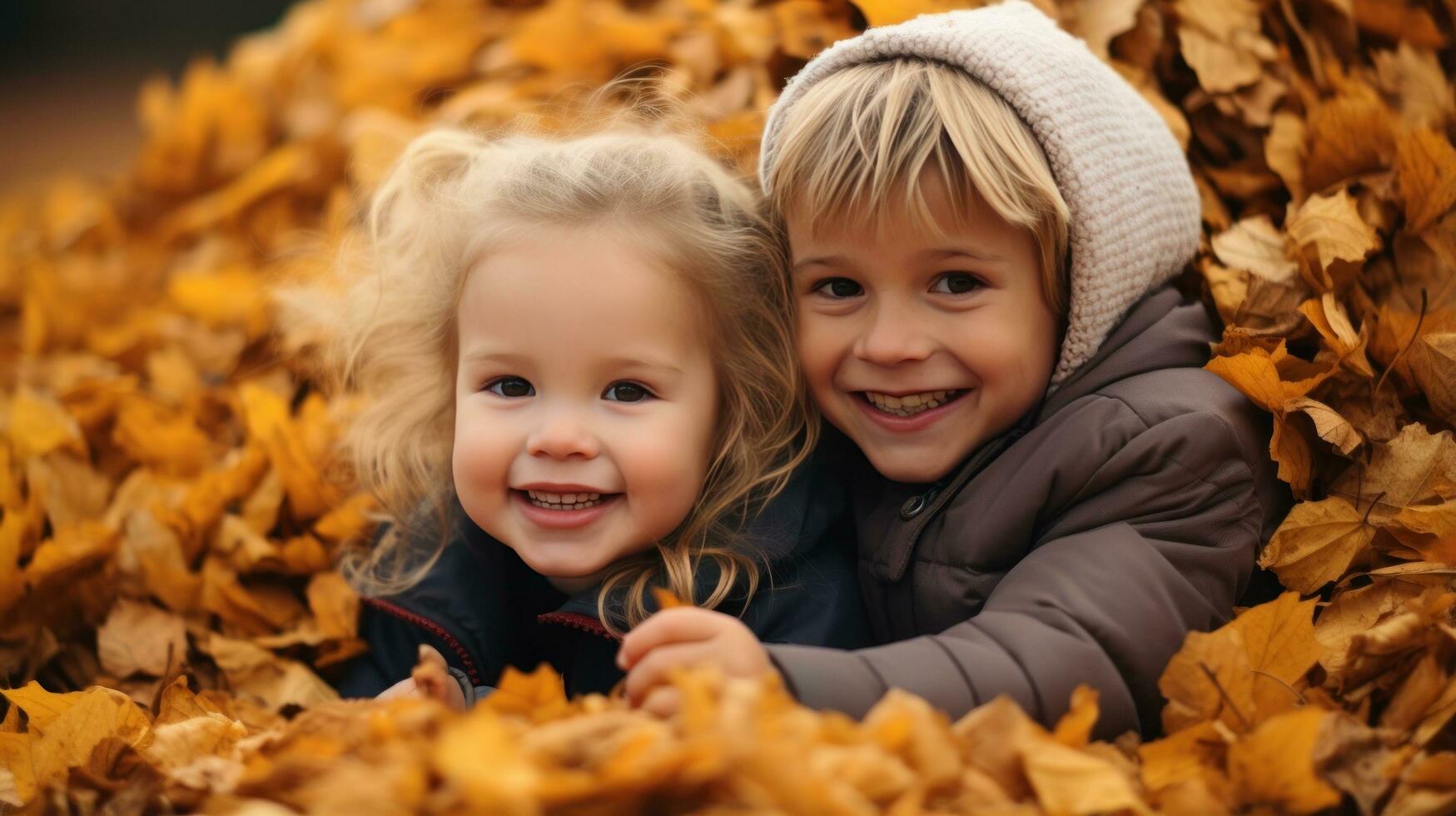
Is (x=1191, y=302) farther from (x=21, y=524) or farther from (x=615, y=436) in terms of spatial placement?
(x=21, y=524)

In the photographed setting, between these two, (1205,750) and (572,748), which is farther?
(1205,750)

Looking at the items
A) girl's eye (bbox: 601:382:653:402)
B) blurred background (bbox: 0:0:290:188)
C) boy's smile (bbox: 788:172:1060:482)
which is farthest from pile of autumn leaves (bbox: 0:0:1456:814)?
blurred background (bbox: 0:0:290:188)

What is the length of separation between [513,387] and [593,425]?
17 centimetres

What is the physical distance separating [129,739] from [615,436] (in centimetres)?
81

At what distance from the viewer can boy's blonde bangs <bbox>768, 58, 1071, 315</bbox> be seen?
187 centimetres

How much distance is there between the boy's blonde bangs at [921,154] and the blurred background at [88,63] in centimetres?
571

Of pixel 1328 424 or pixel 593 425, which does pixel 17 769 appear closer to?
pixel 593 425

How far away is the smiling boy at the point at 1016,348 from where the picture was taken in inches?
69.9

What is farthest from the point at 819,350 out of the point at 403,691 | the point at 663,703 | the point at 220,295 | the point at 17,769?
the point at 220,295

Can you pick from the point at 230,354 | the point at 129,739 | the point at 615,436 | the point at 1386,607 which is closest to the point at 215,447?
the point at 230,354

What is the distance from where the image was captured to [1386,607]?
182cm

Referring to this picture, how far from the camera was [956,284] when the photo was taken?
198cm

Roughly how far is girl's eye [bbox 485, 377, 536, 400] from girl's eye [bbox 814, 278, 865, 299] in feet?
1.57

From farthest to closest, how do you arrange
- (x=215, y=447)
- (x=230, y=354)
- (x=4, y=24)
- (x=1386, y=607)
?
(x=4, y=24) → (x=230, y=354) → (x=215, y=447) → (x=1386, y=607)
